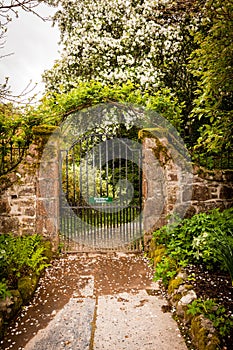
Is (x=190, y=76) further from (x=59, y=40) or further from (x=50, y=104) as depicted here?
(x=50, y=104)

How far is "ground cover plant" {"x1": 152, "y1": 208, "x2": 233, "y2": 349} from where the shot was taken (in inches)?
117

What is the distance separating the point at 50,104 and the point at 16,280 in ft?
11.9

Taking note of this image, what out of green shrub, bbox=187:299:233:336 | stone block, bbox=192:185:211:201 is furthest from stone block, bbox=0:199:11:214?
green shrub, bbox=187:299:233:336

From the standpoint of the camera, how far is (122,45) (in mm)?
9938

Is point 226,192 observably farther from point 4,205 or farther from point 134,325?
point 4,205

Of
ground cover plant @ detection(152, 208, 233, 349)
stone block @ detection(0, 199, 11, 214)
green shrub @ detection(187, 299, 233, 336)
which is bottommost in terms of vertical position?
green shrub @ detection(187, 299, 233, 336)

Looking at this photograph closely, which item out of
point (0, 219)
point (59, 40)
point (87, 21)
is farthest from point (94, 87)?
point (59, 40)

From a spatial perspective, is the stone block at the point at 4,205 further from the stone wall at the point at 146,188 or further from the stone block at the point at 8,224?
the stone block at the point at 8,224

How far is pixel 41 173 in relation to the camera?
17.9 ft

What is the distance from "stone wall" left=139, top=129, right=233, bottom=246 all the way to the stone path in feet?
4.16

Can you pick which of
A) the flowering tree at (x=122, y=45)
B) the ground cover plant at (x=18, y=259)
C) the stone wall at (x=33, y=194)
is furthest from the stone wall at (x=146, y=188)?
the flowering tree at (x=122, y=45)

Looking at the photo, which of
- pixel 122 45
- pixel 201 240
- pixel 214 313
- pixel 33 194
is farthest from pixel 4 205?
pixel 122 45

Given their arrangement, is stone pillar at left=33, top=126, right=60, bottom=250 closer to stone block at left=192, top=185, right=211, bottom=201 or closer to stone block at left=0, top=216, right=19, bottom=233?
stone block at left=0, top=216, right=19, bottom=233

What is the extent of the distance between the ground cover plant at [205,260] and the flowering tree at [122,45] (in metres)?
5.73
